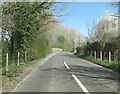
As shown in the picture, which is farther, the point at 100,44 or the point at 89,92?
the point at 100,44

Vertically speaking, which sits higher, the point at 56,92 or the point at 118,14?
the point at 118,14

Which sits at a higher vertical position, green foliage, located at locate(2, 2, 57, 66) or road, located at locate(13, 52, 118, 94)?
green foliage, located at locate(2, 2, 57, 66)

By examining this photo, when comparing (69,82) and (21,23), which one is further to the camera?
(21,23)

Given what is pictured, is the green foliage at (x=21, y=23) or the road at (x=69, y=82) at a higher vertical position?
the green foliage at (x=21, y=23)

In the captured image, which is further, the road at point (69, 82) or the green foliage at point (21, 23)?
the green foliage at point (21, 23)

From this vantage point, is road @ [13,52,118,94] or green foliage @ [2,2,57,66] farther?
green foliage @ [2,2,57,66]

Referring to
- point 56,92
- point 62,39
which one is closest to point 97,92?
point 56,92

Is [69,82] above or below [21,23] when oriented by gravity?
below

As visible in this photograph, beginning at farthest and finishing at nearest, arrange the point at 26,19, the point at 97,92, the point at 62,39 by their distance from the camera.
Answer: the point at 62,39, the point at 26,19, the point at 97,92

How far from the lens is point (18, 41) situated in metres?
19.1

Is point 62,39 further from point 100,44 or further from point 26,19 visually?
point 26,19

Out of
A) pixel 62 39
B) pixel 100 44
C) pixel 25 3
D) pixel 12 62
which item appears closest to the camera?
pixel 25 3

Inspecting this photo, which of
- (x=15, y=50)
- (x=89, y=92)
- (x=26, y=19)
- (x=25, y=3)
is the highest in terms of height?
(x=25, y=3)

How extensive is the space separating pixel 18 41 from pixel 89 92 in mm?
14097
